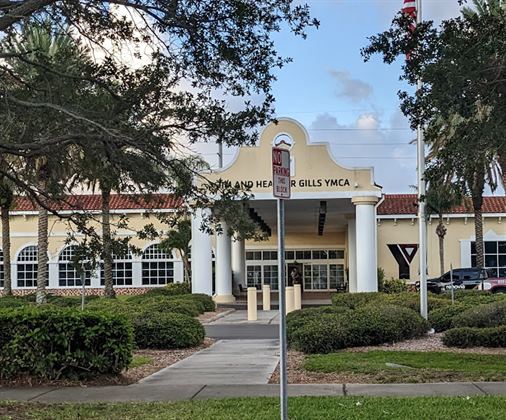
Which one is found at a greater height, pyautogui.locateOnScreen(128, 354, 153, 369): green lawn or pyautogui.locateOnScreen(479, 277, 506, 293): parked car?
pyautogui.locateOnScreen(128, 354, 153, 369): green lawn

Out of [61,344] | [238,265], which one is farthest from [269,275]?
[61,344]

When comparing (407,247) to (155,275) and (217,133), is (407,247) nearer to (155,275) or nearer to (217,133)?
(217,133)

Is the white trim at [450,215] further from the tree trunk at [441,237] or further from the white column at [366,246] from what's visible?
the white column at [366,246]

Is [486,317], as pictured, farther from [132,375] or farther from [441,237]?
[441,237]

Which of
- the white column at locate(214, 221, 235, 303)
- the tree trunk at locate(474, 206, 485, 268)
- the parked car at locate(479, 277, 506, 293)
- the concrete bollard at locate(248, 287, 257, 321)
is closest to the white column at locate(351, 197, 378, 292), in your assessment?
the white column at locate(214, 221, 235, 303)

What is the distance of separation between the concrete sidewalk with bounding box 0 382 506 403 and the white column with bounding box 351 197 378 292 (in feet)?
73.6

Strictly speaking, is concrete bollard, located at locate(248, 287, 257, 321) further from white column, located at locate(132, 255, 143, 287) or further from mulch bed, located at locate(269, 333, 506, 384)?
white column, located at locate(132, 255, 143, 287)

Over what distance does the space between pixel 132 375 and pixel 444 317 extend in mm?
9609

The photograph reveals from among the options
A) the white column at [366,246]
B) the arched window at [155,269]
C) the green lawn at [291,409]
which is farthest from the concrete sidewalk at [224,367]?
the arched window at [155,269]

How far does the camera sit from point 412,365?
1252 cm

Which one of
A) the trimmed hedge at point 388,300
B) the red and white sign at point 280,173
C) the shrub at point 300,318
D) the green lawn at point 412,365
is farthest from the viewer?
the trimmed hedge at point 388,300

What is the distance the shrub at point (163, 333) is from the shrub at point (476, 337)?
19.1 feet

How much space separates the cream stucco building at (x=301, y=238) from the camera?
111 feet

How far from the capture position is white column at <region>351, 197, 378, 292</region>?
3291 centimetres
